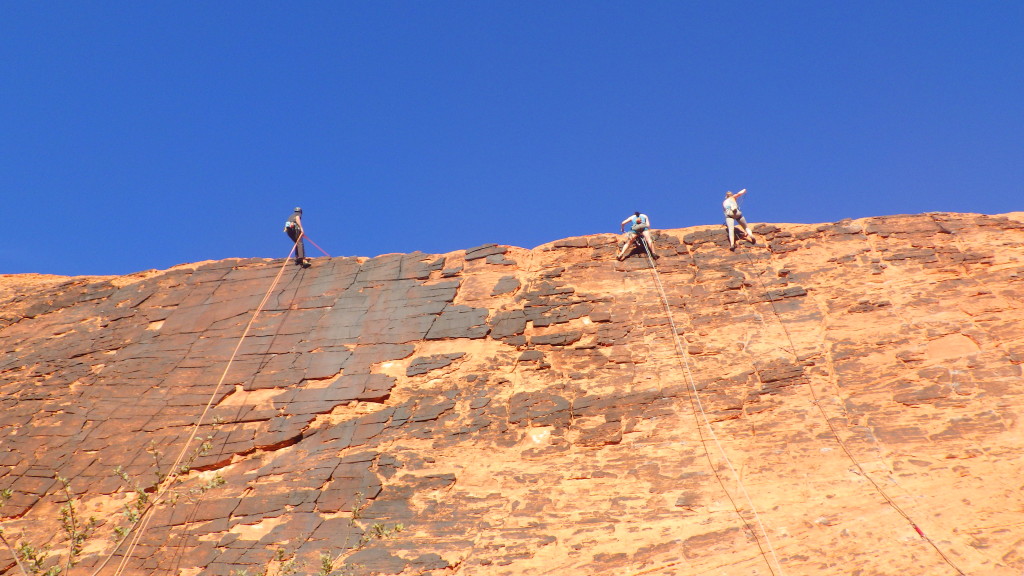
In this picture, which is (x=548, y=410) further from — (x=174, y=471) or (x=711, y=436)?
(x=174, y=471)

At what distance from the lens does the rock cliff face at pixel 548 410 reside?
10.2 metres

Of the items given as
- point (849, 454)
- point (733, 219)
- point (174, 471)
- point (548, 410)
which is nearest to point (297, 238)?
point (174, 471)

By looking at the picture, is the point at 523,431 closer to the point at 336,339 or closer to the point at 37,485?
the point at 336,339

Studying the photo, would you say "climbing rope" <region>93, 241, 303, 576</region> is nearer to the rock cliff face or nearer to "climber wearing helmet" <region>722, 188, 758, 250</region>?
the rock cliff face

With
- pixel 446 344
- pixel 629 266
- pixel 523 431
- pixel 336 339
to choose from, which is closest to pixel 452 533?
pixel 523 431

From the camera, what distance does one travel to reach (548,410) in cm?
1296

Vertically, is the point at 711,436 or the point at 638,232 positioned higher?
the point at 638,232

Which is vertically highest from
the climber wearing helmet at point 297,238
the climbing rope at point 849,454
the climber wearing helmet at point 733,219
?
the climber wearing helmet at point 297,238

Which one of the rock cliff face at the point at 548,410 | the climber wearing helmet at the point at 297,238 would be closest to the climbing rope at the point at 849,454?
the rock cliff face at the point at 548,410

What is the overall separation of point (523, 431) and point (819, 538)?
15.8 ft

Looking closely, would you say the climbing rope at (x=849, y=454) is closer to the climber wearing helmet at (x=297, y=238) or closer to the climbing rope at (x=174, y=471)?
the climbing rope at (x=174, y=471)

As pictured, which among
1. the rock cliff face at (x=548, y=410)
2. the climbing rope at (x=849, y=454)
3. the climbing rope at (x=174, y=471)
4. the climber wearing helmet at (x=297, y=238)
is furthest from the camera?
the climber wearing helmet at (x=297, y=238)

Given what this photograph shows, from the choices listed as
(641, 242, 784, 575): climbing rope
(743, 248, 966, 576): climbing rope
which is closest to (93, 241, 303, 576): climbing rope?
(641, 242, 784, 575): climbing rope

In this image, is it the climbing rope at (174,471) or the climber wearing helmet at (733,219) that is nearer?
the climbing rope at (174,471)
